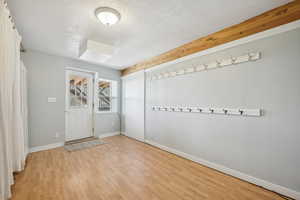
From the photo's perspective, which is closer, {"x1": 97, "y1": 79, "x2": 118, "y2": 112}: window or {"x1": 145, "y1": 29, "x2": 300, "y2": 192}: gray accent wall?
{"x1": 145, "y1": 29, "x2": 300, "y2": 192}: gray accent wall

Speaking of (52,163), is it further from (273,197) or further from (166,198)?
(273,197)

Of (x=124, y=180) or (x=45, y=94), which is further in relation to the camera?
(x=45, y=94)

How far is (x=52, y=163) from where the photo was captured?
2676 millimetres

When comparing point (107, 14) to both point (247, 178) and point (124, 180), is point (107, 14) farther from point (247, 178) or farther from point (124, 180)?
point (247, 178)

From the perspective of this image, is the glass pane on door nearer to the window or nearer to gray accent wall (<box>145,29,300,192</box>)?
the window

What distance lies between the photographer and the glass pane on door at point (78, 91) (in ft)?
13.5

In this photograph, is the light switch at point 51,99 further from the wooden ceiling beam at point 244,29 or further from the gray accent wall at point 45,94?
the wooden ceiling beam at point 244,29

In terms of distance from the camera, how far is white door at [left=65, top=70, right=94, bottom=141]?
4.05 meters

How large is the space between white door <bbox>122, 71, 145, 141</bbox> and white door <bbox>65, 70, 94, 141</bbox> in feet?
3.91

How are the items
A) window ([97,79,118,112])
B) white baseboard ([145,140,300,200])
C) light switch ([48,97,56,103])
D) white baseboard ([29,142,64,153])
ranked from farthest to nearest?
window ([97,79,118,112])
light switch ([48,97,56,103])
white baseboard ([29,142,64,153])
white baseboard ([145,140,300,200])

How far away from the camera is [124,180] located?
212cm

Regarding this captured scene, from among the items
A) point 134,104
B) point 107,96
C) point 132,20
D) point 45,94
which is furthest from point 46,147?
point 132,20

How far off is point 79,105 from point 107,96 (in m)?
1.02

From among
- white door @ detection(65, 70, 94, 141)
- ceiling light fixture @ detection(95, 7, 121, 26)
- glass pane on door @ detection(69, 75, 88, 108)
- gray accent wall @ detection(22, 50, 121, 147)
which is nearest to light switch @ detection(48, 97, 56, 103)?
gray accent wall @ detection(22, 50, 121, 147)
